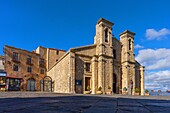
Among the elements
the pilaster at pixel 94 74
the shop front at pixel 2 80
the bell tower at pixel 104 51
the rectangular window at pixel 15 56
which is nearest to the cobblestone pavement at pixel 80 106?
the pilaster at pixel 94 74

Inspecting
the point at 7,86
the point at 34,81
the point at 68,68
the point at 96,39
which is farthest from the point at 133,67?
the point at 7,86

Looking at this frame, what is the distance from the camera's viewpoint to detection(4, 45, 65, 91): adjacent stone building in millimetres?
33281

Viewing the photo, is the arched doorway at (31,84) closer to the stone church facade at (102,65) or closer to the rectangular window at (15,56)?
the rectangular window at (15,56)

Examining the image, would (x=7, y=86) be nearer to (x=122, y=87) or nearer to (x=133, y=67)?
(x=122, y=87)

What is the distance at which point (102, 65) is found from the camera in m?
24.3

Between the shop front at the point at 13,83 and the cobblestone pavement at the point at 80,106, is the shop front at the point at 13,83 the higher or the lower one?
the lower one

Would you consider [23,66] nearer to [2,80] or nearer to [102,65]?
[2,80]

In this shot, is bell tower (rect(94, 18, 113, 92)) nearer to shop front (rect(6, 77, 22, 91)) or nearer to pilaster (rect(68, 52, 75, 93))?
pilaster (rect(68, 52, 75, 93))

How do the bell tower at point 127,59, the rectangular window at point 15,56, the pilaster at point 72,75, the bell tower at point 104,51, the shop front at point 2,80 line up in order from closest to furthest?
the pilaster at point 72,75 < the bell tower at point 104,51 < the bell tower at point 127,59 < the shop front at point 2,80 < the rectangular window at point 15,56

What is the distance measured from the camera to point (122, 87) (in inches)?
1114

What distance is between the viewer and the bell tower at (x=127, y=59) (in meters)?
28.2

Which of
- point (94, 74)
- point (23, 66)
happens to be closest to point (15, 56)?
point (23, 66)

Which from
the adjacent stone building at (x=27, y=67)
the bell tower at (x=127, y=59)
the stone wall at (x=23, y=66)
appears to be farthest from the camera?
the adjacent stone building at (x=27, y=67)

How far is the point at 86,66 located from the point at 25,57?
18.5 m
